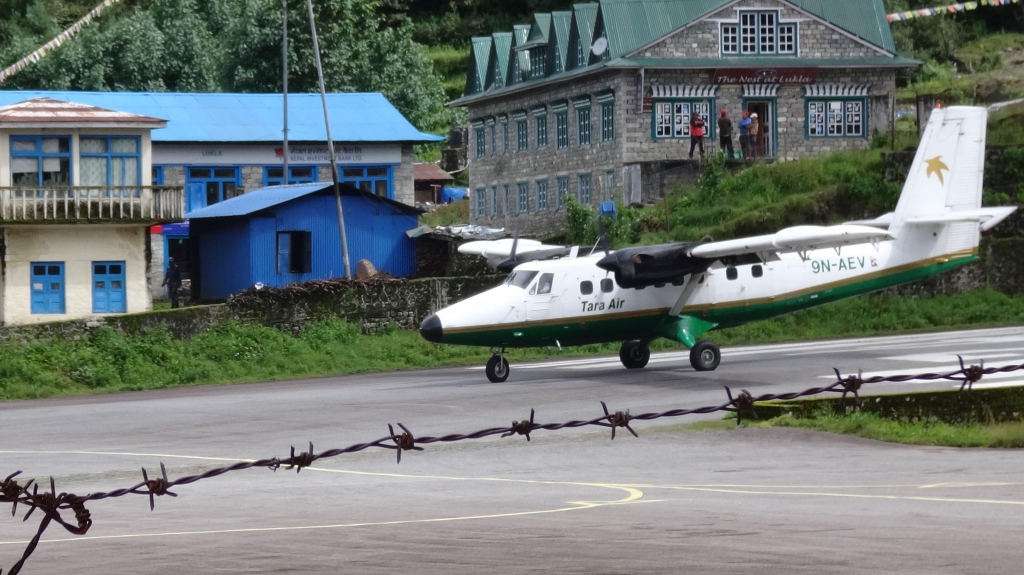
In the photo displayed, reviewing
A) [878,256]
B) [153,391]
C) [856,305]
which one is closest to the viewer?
[878,256]

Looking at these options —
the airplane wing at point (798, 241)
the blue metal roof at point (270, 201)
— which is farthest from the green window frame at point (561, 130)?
the airplane wing at point (798, 241)

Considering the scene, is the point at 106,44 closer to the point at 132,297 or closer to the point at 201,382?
the point at 132,297

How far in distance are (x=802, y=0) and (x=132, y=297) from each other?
992 inches

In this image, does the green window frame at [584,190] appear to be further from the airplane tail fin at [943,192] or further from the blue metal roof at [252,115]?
the airplane tail fin at [943,192]

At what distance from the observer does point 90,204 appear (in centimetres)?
3919

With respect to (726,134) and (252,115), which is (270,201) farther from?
(726,134)

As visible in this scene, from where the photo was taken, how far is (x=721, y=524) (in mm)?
11125

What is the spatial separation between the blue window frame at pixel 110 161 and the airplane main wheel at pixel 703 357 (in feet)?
62.7

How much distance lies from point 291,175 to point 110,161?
17.6m

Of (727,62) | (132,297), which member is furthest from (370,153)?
(132,297)

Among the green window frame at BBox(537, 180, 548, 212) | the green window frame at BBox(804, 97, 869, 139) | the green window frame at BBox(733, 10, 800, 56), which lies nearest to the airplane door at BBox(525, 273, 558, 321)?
the green window frame at BBox(733, 10, 800, 56)

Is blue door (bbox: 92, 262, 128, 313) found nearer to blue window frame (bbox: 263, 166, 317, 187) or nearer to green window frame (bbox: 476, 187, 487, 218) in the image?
blue window frame (bbox: 263, 166, 317, 187)

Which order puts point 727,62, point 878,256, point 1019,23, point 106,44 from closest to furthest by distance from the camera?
point 878,256 → point 727,62 → point 106,44 → point 1019,23

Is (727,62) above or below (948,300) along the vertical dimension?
above
